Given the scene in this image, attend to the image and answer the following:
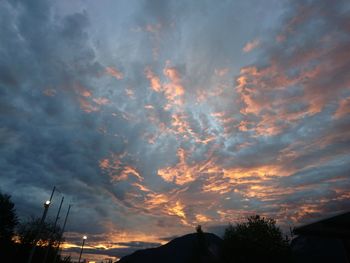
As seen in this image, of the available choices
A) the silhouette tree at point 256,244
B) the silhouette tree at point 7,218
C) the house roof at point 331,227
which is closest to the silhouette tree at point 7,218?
the silhouette tree at point 7,218

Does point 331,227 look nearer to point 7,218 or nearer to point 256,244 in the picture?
point 256,244

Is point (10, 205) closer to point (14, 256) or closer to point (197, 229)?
point (14, 256)

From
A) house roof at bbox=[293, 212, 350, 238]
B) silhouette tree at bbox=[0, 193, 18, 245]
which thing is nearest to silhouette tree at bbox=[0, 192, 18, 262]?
silhouette tree at bbox=[0, 193, 18, 245]

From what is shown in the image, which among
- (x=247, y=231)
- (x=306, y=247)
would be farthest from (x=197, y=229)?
(x=306, y=247)

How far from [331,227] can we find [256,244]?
4915 centimetres

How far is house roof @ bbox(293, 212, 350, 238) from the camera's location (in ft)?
21.0

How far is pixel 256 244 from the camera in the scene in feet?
163

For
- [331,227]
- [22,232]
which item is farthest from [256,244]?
[22,232]

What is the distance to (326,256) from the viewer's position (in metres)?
162

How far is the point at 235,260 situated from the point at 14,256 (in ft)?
143

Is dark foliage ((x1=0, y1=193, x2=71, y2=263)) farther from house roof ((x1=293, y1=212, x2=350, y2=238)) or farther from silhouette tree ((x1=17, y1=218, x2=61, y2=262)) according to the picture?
house roof ((x1=293, y1=212, x2=350, y2=238))

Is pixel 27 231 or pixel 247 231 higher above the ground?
pixel 27 231

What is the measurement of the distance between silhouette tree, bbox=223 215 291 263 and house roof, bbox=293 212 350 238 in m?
47.7

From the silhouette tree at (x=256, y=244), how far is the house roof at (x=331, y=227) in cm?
4774
